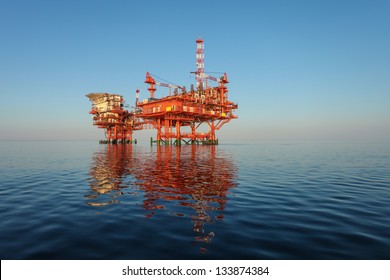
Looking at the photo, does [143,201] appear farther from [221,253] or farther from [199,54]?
[199,54]

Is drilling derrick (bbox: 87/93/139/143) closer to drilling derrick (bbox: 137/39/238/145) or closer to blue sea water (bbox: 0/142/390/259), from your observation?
drilling derrick (bbox: 137/39/238/145)

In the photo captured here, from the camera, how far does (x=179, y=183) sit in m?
15.2

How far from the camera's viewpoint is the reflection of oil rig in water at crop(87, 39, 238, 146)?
275 feet

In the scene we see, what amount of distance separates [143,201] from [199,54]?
98.9m

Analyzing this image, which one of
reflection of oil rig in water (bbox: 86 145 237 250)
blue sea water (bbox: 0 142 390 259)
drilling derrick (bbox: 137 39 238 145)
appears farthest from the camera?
drilling derrick (bbox: 137 39 238 145)

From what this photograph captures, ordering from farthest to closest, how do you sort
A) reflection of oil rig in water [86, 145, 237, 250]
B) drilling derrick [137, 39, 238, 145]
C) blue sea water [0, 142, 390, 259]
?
drilling derrick [137, 39, 238, 145] → reflection of oil rig in water [86, 145, 237, 250] → blue sea water [0, 142, 390, 259]

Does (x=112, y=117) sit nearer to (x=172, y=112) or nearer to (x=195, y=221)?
(x=172, y=112)

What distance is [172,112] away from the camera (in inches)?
3174

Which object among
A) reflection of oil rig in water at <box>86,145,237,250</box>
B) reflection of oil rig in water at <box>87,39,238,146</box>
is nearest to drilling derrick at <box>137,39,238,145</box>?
reflection of oil rig in water at <box>87,39,238,146</box>

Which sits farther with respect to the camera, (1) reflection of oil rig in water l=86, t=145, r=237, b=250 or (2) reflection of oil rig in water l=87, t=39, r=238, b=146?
(2) reflection of oil rig in water l=87, t=39, r=238, b=146

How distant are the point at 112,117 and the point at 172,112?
37.9 m

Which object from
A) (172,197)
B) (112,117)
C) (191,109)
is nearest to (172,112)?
(191,109)

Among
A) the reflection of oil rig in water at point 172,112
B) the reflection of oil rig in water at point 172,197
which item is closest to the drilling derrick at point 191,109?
the reflection of oil rig in water at point 172,112
